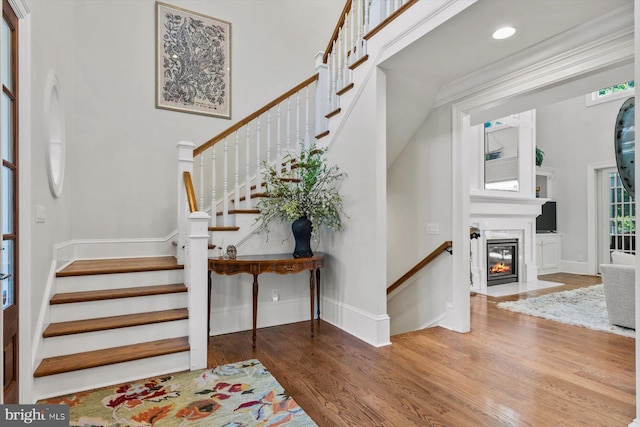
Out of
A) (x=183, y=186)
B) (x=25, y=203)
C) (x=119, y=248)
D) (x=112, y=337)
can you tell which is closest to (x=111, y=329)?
(x=112, y=337)

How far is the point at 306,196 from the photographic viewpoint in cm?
341

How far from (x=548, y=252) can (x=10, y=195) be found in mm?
8354

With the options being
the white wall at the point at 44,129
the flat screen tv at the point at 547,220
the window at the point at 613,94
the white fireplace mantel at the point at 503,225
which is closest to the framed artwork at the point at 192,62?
the white wall at the point at 44,129

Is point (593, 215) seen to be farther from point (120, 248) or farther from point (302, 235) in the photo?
point (120, 248)

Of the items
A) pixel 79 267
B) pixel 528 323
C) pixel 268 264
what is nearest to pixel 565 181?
pixel 528 323

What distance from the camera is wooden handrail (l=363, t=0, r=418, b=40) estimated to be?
102 inches

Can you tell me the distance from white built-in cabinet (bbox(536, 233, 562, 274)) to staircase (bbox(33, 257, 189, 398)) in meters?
6.96

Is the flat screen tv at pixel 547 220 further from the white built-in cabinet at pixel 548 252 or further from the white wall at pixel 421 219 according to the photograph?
the white wall at pixel 421 219

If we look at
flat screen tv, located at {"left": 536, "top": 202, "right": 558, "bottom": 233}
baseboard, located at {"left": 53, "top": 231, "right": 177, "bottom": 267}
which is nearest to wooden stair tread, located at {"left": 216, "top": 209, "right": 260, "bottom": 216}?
baseboard, located at {"left": 53, "top": 231, "right": 177, "bottom": 267}

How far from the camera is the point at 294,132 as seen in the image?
4.67 m

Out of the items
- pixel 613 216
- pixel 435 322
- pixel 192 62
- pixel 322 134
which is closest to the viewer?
pixel 435 322

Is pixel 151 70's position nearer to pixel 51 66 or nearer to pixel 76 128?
pixel 76 128

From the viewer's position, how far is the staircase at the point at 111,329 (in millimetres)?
2277

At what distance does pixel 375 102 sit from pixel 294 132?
1.86m
